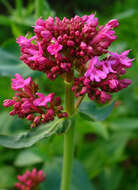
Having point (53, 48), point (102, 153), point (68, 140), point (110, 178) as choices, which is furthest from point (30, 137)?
point (110, 178)

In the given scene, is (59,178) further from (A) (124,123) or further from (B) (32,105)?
(B) (32,105)

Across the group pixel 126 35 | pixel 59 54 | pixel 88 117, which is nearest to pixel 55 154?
pixel 88 117

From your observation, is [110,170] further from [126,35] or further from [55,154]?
[126,35]

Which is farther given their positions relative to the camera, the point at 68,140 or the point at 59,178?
the point at 59,178

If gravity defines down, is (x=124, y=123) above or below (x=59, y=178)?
above

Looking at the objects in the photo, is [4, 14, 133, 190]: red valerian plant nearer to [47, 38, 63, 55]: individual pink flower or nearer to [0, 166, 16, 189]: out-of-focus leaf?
[47, 38, 63, 55]: individual pink flower

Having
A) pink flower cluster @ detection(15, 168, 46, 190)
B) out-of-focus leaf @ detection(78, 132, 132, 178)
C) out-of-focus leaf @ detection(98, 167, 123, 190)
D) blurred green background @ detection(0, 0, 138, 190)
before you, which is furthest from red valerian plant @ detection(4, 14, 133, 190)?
out-of-focus leaf @ detection(98, 167, 123, 190)

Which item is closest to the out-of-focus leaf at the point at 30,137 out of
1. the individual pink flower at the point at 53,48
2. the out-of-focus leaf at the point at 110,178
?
the individual pink flower at the point at 53,48
